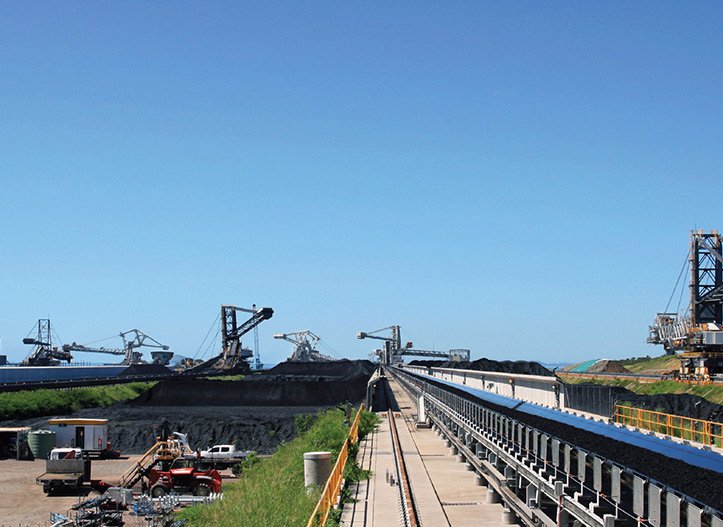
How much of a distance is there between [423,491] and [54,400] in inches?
2887

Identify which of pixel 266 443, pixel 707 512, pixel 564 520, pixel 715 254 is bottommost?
pixel 266 443

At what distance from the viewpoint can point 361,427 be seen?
4359 cm

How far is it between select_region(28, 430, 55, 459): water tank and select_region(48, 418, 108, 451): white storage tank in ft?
1.34

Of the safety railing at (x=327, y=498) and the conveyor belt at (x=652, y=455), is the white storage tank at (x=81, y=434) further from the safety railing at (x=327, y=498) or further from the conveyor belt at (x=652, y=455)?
the conveyor belt at (x=652, y=455)

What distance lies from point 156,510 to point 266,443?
89.2 feet

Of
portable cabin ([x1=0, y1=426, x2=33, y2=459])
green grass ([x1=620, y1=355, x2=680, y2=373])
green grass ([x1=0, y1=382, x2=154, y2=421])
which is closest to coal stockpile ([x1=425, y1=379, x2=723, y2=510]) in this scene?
portable cabin ([x1=0, y1=426, x2=33, y2=459])

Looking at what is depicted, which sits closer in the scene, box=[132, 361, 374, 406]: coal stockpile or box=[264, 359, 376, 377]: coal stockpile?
box=[132, 361, 374, 406]: coal stockpile

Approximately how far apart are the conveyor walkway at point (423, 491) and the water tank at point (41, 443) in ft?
91.2

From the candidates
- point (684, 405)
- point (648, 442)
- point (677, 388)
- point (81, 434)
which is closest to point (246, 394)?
point (81, 434)

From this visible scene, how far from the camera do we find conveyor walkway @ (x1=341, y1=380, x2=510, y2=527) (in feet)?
66.7

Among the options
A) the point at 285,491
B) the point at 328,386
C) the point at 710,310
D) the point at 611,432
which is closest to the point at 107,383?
the point at 328,386

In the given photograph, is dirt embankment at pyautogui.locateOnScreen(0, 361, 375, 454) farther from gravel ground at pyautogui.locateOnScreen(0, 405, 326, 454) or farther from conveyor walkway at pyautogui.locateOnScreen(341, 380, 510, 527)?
conveyor walkway at pyautogui.locateOnScreen(341, 380, 510, 527)

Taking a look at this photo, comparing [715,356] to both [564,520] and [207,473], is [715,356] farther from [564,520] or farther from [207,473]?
[564,520]

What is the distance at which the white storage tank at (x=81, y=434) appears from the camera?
5756cm
